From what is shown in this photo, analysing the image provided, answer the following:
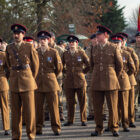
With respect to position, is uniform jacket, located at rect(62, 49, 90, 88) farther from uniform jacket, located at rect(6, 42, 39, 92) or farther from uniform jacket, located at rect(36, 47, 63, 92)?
uniform jacket, located at rect(6, 42, 39, 92)

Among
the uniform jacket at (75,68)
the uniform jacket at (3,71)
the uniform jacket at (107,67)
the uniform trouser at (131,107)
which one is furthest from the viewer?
the uniform jacket at (75,68)

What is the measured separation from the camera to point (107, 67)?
8.17 m

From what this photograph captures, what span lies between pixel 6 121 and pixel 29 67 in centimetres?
180

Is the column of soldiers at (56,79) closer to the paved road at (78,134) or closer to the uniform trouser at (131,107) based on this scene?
the uniform trouser at (131,107)

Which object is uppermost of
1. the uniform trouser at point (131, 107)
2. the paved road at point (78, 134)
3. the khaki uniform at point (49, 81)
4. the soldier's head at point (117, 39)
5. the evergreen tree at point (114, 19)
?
the evergreen tree at point (114, 19)

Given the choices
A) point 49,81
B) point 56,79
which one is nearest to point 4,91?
point 49,81

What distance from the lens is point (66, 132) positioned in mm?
8875

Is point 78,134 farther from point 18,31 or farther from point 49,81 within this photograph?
point 18,31

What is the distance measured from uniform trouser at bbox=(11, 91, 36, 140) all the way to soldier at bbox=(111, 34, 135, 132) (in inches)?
91.7

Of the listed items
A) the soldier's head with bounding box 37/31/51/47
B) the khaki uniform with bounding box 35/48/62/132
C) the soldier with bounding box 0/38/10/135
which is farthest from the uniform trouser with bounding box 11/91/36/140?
the soldier's head with bounding box 37/31/51/47

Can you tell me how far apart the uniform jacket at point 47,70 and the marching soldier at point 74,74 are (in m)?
1.11

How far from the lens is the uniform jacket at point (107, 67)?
8.14m

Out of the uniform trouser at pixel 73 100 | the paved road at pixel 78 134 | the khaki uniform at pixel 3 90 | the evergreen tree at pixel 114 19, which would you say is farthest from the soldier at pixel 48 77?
the evergreen tree at pixel 114 19

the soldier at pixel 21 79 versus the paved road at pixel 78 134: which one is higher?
the soldier at pixel 21 79
